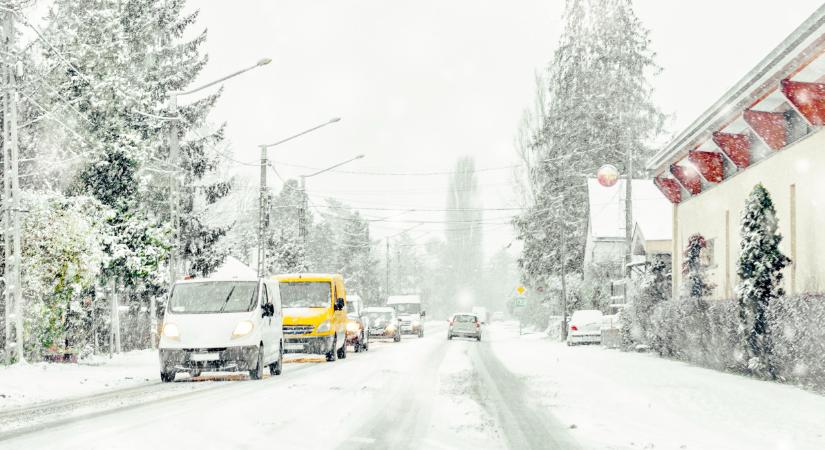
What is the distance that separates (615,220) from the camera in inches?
2333

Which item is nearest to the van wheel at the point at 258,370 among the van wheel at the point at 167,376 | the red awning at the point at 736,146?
the van wheel at the point at 167,376

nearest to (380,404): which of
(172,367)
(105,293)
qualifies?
(172,367)

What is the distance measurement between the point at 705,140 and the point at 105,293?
1844cm

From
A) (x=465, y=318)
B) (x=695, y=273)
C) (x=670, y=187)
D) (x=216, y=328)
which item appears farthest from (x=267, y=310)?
(x=465, y=318)

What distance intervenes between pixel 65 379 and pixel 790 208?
50.0 feet

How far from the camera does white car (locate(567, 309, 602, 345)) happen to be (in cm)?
4556

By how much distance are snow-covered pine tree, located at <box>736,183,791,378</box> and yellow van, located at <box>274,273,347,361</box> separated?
1063 cm

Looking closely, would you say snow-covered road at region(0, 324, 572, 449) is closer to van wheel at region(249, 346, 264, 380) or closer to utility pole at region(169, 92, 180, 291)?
van wheel at region(249, 346, 264, 380)

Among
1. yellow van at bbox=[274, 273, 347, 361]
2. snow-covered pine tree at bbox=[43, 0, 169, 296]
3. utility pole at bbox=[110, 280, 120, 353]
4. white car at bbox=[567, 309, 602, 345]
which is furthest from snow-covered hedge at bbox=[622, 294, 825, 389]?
utility pole at bbox=[110, 280, 120, 353]

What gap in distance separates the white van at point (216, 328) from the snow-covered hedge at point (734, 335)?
371 inches

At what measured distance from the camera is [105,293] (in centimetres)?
3188

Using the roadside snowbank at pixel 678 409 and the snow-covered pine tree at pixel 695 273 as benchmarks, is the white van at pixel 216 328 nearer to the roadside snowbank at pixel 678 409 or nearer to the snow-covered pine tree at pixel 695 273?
the roadside snowbank at pixel 678 409

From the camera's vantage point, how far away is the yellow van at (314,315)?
26359mm

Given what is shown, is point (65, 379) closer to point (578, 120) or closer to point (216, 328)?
point (216, 328)
